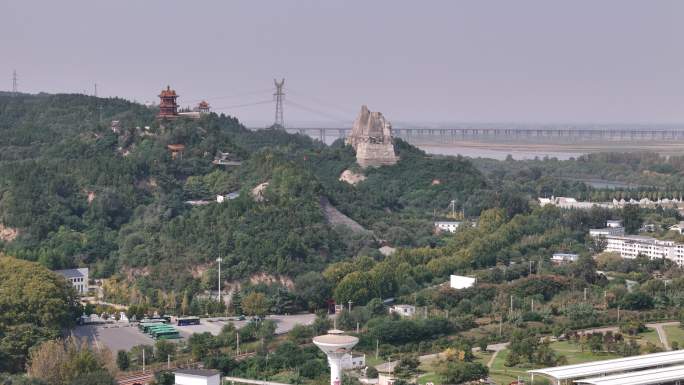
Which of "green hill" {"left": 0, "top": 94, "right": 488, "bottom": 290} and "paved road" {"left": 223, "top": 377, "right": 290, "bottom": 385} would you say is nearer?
"paved road" {"left": 223, "top": 377, "right": 290, "bottom": 385}

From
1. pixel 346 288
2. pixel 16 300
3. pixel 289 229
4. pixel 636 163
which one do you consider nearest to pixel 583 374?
pixel 346 288

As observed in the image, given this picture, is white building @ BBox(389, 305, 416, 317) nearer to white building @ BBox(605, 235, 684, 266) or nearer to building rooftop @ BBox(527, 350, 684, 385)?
building rooftop @ BBox(527, 350, 684, 385)

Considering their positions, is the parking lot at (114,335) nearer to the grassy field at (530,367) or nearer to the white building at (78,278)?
the white building at (78,278)

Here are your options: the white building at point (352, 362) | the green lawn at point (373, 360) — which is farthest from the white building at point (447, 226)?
the white building at point (352, 362)

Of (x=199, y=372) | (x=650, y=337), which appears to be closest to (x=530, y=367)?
(x=650, y=337)

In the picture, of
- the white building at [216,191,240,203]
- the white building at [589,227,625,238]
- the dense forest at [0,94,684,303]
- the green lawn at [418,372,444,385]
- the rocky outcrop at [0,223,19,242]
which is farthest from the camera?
the white building at [589,227,625,238]

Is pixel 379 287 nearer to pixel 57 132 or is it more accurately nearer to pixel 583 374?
pixel 583 374

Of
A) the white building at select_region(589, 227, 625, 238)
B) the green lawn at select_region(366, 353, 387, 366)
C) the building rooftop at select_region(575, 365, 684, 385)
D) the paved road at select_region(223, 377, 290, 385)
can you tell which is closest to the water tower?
the paved road at select_region(223, 377, 290, 385)
